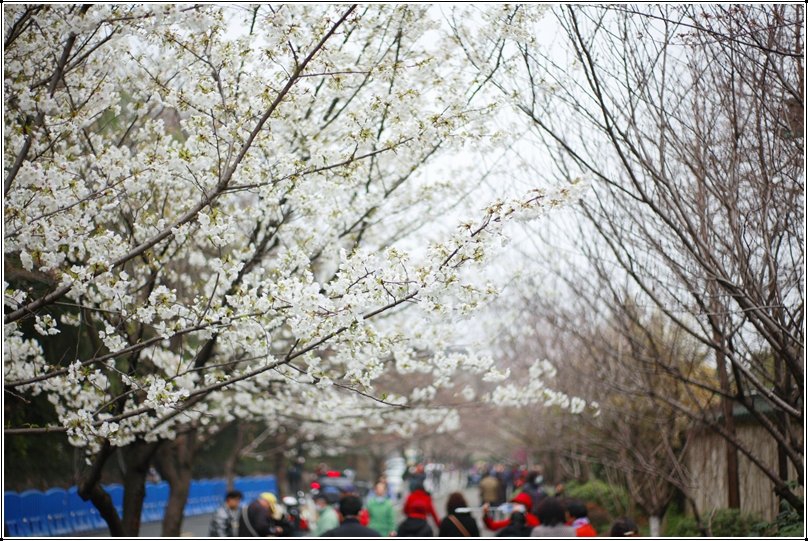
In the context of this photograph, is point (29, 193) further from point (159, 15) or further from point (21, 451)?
point (21, 451)

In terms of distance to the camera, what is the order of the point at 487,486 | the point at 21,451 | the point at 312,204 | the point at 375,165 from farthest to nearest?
the point at 487,486 → the point at 21,451 → the point at 375,165 → the point at 312,204

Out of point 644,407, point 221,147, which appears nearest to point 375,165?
point 221,147

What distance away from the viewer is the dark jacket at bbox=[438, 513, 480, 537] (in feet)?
26.0

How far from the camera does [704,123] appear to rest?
661 cm

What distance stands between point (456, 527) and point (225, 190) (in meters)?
4.05

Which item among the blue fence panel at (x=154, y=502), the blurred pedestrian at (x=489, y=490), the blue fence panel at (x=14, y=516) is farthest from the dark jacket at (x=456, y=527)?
the blue fence panel at (x=154, y=502)

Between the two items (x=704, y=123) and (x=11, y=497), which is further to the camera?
(x=11, y=497)

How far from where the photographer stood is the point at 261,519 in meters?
9.91

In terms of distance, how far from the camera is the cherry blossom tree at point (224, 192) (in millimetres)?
5023

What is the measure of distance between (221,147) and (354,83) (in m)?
1.80

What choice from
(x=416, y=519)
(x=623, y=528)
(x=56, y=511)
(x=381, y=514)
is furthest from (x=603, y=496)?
(x=623, y=528)

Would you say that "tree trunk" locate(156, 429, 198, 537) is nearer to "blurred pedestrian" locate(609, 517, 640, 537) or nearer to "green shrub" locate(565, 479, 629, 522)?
"blurred pedestrian" locate(609, 517, 640, 537)

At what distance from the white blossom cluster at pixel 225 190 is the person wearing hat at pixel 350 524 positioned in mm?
939

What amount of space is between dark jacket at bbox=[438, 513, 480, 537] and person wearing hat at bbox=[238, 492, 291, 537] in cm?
262
